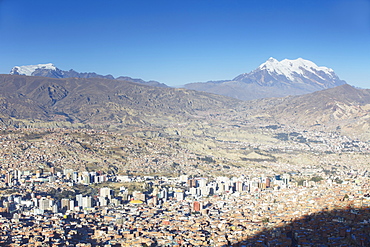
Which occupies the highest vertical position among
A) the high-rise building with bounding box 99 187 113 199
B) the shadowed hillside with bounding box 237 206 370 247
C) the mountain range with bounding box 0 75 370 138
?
the mountain range with bounding box 0 75 370 138

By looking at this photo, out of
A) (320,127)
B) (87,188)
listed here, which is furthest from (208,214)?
(320,127)

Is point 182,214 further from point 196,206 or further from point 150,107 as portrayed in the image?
point 150,107

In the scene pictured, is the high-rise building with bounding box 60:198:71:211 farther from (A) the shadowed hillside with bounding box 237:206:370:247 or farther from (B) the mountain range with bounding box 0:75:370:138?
(B) the mountain range with bounding box 0:75:370:138

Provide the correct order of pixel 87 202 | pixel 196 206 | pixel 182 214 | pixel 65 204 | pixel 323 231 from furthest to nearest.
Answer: pixel 87 202 < pixel 65 204 < pixel 196 206 < pixel 182 214 < pixel 323 231

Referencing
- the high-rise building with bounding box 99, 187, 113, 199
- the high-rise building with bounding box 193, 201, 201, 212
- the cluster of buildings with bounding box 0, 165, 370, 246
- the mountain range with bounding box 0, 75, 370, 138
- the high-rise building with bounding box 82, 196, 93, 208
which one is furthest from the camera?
the mountain range with bounding box 0, 75, 370, 138

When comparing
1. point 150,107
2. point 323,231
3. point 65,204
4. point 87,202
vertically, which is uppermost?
point 150,107

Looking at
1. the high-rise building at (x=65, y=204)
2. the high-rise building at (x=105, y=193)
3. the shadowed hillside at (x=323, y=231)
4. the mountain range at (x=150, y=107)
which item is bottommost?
the high-rise building at (x=65, y=204)

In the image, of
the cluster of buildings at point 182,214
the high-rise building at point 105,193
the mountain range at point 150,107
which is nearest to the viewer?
the cluster of buildings at point 182,214

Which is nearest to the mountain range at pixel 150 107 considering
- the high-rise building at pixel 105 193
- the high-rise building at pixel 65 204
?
the high-rise building at pixel 105 193

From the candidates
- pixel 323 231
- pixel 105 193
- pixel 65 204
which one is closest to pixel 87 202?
pixel 65 204

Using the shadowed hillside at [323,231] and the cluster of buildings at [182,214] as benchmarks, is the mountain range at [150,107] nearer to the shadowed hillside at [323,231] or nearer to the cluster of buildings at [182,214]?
the cluster of buildings at [182,214]

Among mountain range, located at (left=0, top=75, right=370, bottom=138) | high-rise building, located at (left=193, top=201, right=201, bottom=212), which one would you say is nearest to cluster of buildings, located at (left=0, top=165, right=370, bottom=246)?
high-rise building, located at (left=193, top=201, right=201, bottom=212)

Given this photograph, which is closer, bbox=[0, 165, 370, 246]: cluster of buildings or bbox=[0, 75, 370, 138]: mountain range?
bbox=[0, 165, 370, 246]: cluster of buildings
